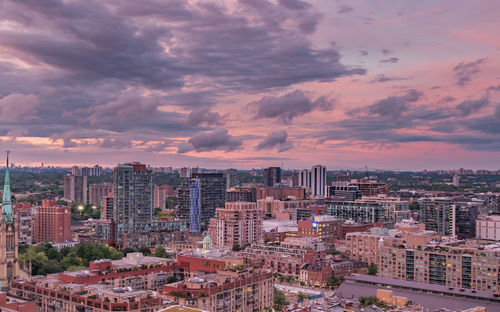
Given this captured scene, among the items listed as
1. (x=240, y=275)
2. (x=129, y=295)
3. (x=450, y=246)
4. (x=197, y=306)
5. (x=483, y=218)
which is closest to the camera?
(x=129, y=295)

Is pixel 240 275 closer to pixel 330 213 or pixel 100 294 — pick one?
pixel 100 294

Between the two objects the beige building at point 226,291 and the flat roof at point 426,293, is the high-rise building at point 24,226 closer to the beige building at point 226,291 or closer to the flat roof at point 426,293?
the beige building at point 226,291

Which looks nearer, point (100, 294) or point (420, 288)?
point (100, 294)

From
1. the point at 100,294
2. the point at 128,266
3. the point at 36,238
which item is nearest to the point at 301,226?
the point at 128,266

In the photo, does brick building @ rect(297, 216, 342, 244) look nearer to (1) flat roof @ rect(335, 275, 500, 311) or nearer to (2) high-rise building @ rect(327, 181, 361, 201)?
(1) flat roof @ rect(335, 275, 500, 311)

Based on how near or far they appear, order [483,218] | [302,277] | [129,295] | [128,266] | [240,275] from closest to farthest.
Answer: [129,295] < [240,275] < [128,266] < [302,277] < [483,218]

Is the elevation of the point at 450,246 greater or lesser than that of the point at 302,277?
greater

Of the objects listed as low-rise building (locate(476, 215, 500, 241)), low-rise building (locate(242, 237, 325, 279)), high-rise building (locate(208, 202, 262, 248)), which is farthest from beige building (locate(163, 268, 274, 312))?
low-rise building (locate(476, 215, 500, 241))
